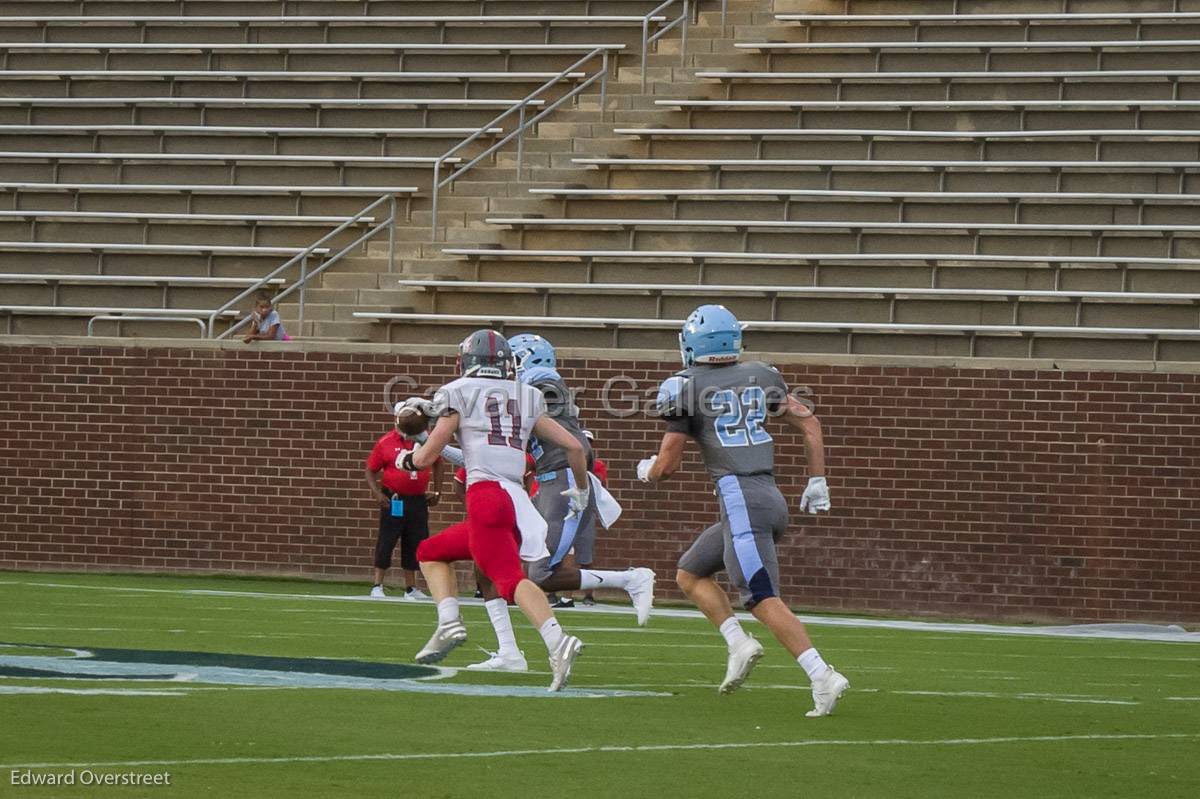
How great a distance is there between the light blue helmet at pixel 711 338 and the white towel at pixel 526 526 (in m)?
1.12

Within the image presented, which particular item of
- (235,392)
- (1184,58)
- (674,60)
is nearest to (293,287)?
(235,392)

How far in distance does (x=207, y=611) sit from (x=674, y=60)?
10.7m

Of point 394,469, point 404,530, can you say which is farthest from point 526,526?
point 404,530

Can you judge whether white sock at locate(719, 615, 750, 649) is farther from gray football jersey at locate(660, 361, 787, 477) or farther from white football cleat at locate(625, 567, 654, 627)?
white football cleat at locate(625, 567, 654, 627)

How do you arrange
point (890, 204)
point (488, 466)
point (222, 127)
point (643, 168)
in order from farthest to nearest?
point (222, 127), point (643, 168), point (890, 204), point (488, 466)

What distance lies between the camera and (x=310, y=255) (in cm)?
2084

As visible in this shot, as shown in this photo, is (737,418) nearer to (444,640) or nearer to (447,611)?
(447,611)

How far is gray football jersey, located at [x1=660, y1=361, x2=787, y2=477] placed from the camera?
8.84 m

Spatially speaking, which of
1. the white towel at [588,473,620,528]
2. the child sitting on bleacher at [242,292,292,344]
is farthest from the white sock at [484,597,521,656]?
the child sitting on bleacher at [242,292,292,344]

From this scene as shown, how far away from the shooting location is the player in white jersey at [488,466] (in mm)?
9398

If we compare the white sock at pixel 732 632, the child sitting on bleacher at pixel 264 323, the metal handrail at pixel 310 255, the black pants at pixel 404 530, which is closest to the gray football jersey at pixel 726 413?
the white sock at pixel 732 632

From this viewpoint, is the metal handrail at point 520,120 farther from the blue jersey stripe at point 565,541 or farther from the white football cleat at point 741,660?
the white football cleat at point 741,660

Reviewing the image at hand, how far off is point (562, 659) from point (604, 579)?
338cm

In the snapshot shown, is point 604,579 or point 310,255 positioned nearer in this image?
point 604,579
